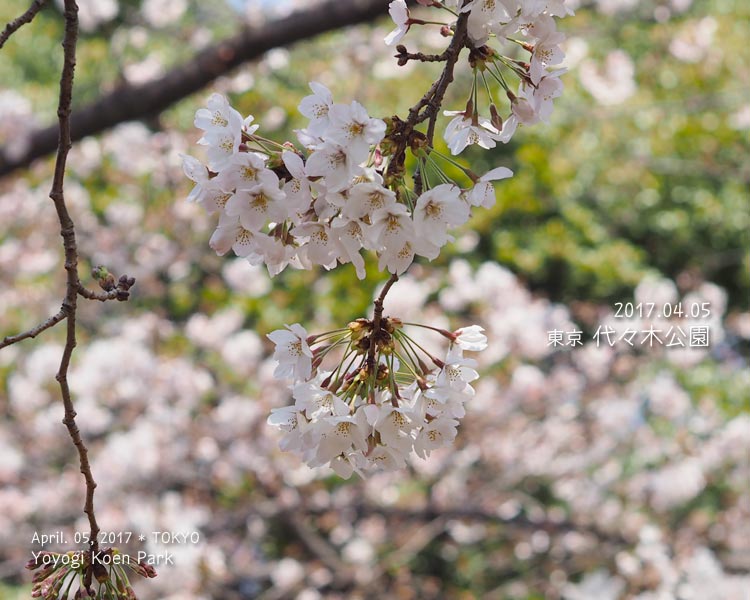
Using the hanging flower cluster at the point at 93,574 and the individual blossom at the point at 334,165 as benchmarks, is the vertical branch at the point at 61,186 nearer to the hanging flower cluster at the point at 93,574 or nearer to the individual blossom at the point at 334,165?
the hanging flower cluster at the point at 93,574

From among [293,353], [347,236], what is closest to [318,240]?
[347,236]

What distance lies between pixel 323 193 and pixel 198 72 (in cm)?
199

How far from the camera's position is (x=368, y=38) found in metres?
3.85

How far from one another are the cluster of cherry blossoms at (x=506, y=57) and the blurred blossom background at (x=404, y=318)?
2.26 meters

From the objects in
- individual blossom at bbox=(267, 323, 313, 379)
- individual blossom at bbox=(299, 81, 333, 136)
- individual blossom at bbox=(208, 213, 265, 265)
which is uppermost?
individual blossom at bbox=(299, 81, 333, 136)

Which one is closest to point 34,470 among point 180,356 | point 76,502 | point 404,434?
point 76,502

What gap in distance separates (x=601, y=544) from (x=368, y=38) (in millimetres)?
2339

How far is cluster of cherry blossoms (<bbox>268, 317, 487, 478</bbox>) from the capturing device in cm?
65

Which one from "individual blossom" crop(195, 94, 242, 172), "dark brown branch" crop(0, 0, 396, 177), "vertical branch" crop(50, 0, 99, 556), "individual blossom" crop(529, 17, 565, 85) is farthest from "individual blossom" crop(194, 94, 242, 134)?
"dark brown branch" crop(0, 0, 396, 177)

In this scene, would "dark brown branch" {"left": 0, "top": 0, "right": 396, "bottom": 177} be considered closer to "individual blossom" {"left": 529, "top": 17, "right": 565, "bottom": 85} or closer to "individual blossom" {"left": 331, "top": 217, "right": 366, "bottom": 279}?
"individual blossom" {"left": 529, "top": 17, "right": 565, "bottom": 85}

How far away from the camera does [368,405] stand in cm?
65

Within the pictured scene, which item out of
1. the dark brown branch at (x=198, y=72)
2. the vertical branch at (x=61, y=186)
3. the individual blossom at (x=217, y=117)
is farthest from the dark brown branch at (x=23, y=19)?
the dark brown branch at (x=198, y=72)

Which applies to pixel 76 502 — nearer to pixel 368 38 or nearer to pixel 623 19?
pixel 368 38

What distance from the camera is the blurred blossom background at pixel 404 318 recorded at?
9.89 ft
